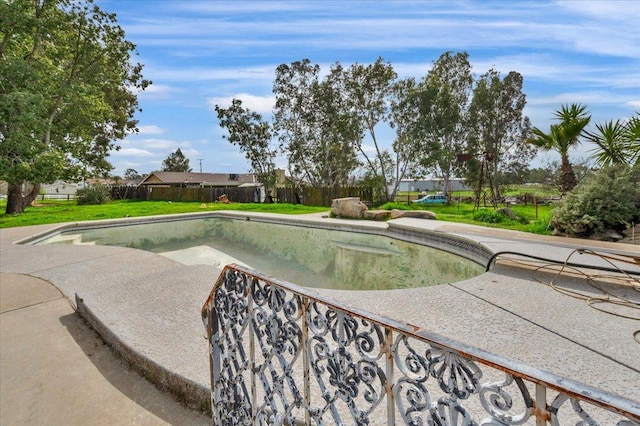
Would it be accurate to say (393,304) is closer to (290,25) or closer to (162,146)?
(290,25)

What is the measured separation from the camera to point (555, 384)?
0.61 meters

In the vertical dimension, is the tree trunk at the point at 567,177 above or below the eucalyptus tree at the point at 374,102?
below

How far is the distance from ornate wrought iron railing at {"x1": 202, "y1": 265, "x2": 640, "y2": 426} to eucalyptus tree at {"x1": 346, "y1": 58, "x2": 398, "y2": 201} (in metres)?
17.6

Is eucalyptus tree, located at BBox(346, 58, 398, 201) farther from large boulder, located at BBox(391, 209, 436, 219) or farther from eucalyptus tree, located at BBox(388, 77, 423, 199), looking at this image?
large boulder, located at BBox(391, 209, 436, 219)

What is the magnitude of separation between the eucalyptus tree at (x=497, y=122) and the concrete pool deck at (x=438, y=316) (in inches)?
805

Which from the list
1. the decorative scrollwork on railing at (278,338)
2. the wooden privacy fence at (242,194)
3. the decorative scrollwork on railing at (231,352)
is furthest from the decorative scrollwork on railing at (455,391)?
the wooden privacy fence at (242,194)

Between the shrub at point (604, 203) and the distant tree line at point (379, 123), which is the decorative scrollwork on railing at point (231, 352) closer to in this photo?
the shrub at point (604, 203)

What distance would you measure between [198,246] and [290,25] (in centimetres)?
624

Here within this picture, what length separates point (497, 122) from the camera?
23.8 m

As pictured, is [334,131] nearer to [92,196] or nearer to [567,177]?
[567,177]

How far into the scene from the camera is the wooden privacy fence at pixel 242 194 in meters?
18.3

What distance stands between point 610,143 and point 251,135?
19.1m

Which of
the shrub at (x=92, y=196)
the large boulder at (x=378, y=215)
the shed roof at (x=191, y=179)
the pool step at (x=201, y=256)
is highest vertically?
the shed roof at (x=191, y=179)

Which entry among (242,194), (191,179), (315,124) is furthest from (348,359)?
(191,179)
